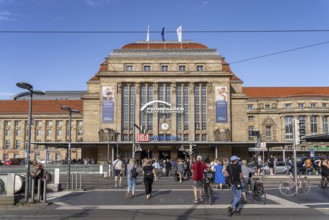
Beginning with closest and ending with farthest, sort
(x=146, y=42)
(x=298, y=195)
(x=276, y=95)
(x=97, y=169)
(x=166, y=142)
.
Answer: (x=298, y=195), (x=97, y=169), (x=166, y=142), (x=146, y=42), (x=276, y=95)

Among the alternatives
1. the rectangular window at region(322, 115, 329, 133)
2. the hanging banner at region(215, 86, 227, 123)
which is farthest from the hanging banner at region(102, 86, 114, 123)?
the rectangular window at region(322, 115, 329, 133)

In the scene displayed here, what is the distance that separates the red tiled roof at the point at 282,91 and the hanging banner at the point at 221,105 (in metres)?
39.6

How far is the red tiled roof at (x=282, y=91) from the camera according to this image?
100688 mm

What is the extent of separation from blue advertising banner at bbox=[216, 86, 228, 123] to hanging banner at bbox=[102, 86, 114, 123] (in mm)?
18262

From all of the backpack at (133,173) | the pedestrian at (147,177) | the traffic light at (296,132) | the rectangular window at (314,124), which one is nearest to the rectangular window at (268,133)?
the rectangular window at (314,124)

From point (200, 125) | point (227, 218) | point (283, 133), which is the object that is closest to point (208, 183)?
point (227, 218)

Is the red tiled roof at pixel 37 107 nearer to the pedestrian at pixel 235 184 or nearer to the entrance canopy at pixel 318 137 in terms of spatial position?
the entrance canopy at pixel 318 137

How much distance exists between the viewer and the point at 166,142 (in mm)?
60656

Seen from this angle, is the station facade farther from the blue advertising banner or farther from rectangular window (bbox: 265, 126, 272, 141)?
rectangular window (bbox: 265, 126, 272, 141)

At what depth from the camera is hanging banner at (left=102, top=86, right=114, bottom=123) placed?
6431 centimetres

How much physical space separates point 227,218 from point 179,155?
53.6 meters

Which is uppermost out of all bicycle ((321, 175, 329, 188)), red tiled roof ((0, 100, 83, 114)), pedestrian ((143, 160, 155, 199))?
red tiled roof ((0, 100, 83, 114))

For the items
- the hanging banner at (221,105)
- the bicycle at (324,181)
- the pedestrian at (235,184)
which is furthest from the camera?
the hanging banner at (221,105)

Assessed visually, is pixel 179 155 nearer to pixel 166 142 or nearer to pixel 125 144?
pixel 166 142
